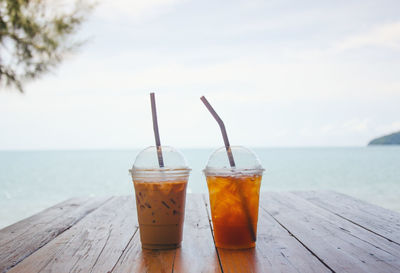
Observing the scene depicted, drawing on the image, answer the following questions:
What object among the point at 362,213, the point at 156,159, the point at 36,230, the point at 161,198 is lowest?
the point at 362,213

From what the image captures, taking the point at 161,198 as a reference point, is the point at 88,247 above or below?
below

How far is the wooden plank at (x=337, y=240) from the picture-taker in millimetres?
1130

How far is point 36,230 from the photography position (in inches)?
63.6

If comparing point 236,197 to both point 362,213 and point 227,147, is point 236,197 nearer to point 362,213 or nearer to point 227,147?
point 227,147

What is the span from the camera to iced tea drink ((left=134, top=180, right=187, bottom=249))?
4.20 ft

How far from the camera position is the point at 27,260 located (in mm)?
1189

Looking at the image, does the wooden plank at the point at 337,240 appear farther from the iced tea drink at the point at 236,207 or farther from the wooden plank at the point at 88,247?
the wooden plank at the point at 88,247

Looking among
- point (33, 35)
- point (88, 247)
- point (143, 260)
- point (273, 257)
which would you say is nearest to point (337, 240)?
point (273, 257)

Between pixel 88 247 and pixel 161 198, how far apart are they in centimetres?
30

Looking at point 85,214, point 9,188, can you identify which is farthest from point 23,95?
point 9,188

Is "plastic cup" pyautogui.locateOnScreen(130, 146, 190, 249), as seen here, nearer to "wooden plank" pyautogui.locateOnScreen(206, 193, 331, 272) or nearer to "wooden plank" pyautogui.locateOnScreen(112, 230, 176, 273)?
"wooden plank" pyautogui.locateOnScreen(112, 230, 176, 273)

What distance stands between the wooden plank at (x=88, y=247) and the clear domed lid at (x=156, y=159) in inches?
10.8

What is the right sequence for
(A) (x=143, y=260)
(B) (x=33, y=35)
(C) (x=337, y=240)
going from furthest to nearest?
(B) (x=33, y=35) < (C) (x=337, y=240) < (A) (x=143, y=260)

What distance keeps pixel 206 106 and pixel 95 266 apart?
1.97 ft
